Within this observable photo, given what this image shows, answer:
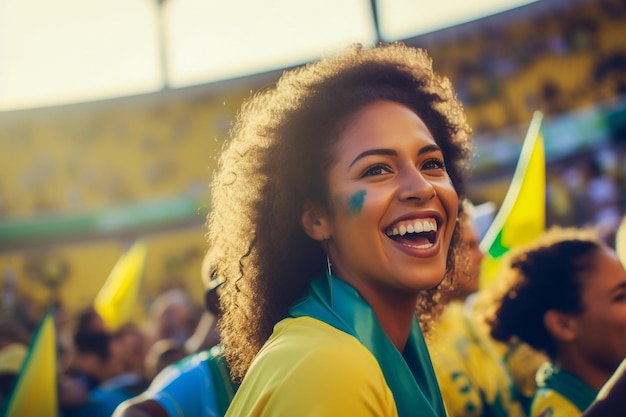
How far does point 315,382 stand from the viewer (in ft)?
3.84

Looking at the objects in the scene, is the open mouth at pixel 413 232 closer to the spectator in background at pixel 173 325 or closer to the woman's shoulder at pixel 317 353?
the woman's shoulder at pixel 317 353

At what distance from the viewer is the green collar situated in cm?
139

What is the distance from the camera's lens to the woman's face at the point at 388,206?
154cm

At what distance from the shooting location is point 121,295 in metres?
5.93

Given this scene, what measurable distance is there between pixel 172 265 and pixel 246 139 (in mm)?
19737

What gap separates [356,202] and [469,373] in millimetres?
1705

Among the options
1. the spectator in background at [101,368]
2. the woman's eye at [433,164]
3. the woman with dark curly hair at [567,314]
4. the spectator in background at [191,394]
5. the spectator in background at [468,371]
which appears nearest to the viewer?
the woman's eye at [433,164]

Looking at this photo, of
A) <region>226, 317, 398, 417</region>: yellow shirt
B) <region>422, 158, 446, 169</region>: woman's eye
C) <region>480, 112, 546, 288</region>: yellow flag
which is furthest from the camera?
<region>480, 112, 546, 288</region>: yellow flag

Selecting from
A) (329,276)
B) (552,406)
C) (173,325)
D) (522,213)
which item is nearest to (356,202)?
(329,276)

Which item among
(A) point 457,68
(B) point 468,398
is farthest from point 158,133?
(B) point 468,398

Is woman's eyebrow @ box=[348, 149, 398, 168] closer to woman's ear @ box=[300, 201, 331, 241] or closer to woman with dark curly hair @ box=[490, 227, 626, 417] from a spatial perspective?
woman's ear @ box=[300, 201, 331, 241]

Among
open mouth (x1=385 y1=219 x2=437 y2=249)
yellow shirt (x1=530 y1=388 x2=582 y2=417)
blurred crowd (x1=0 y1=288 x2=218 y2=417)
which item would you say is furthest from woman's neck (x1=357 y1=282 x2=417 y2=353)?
blurred crowd (x1=0 y1=288 x2=218 y2=417)

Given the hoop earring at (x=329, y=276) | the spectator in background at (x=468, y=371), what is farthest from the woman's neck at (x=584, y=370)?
the hoop earring at (x=329, y=276)

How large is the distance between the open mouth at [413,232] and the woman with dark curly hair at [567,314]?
1095mm
